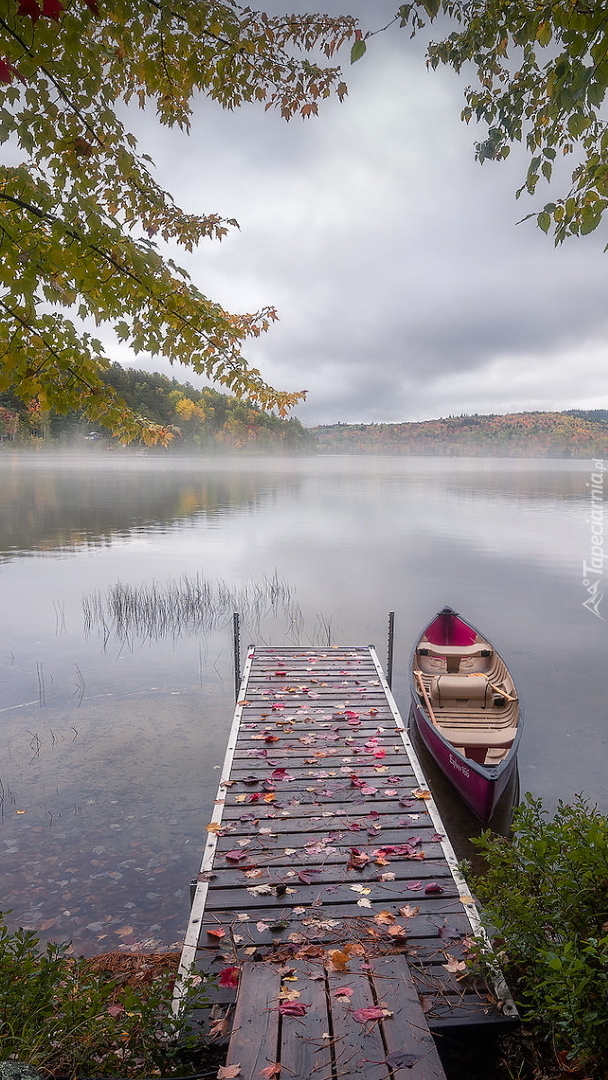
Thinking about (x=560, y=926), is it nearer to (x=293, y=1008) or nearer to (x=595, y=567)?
(x=293, y=1008)

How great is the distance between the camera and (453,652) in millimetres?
12930

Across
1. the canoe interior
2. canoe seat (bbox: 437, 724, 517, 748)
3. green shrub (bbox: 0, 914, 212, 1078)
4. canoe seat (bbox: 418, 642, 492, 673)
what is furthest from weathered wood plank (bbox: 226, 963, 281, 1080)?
canoe seat (bbox: 418, 642, 492, 673)

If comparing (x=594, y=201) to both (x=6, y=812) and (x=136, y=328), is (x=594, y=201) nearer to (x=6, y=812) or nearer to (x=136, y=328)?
(x=136, y=328)

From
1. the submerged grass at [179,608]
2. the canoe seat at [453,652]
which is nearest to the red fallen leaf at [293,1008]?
the canoe seat at [453,652]

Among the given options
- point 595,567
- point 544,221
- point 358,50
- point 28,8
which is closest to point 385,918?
point 544,221

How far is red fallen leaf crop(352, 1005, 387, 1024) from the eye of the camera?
10.7ft

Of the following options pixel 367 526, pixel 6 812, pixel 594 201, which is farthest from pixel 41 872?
pixel 367 526

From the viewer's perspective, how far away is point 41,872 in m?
7.51

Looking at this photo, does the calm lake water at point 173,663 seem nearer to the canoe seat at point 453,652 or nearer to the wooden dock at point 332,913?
the canoe seat at point 453,652

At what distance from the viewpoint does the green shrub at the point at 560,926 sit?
270 cm

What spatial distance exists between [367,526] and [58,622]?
100 ft

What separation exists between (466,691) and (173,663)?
8.10 m

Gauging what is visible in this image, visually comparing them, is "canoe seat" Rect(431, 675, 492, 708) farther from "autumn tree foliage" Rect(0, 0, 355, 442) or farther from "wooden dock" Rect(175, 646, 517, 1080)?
"autumn tree foliage" Rect(0, 0, 355, 442)

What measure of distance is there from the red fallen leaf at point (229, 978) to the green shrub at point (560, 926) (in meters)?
1.76
